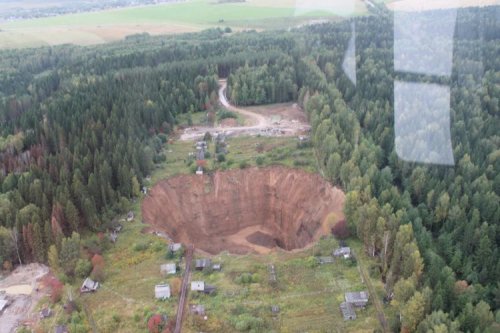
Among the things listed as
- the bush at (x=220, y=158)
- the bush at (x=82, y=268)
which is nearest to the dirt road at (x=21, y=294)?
the bush at (x=82, y=268)

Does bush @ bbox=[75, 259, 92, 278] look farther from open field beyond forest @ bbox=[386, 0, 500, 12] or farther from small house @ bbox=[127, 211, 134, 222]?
open field beyond forest @ bbox=[386, 0, 500, 12]

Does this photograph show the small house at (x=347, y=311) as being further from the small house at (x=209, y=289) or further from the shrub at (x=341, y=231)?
the small house at (x=209, y=289)

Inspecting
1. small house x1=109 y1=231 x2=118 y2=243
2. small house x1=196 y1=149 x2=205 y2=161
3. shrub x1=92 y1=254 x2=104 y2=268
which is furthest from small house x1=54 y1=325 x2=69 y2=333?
small house x1=196 y1=149 x2=205 y2=161

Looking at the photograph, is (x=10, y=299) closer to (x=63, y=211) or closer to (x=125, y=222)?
(x=63, y=211)

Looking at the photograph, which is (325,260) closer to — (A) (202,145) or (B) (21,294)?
(B) (21,294)

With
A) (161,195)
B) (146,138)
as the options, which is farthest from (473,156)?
(146,138)

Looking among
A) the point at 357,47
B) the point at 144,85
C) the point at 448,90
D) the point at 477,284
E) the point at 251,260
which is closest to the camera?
the point at 477,284

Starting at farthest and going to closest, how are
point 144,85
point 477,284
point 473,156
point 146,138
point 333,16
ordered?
point 333,16
point 144,85
point 146,138
point 473,156
point 477,284
